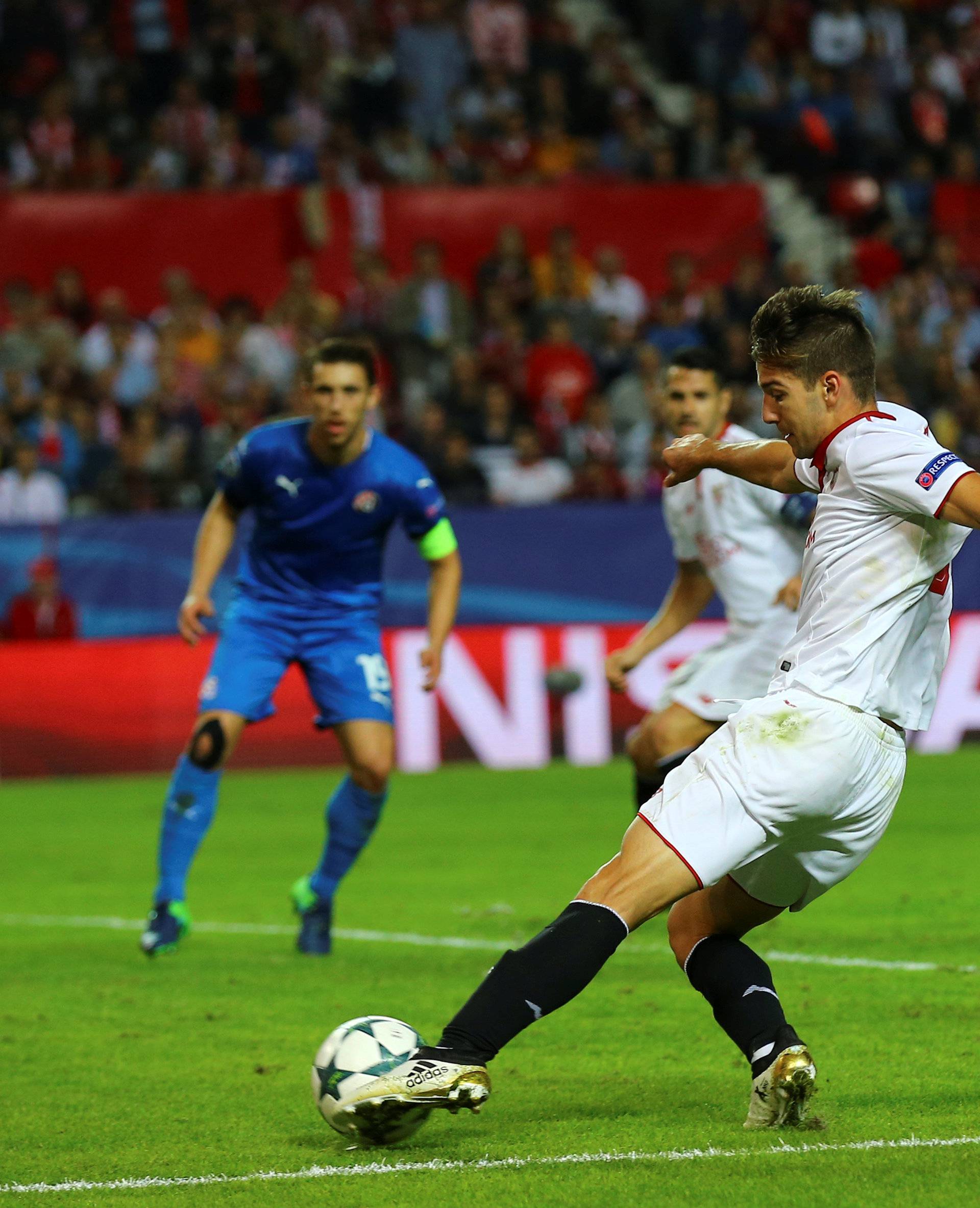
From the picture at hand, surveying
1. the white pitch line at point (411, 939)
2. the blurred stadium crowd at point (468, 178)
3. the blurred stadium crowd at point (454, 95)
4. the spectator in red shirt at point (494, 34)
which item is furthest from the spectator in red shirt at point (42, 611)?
the spectator in red shirt at point (494, 34)

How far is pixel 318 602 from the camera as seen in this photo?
7.97 m

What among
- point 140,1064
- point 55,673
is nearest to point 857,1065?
point 140,1064

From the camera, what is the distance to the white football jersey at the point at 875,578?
4.38 m

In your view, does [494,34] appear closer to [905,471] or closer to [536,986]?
[905,471]

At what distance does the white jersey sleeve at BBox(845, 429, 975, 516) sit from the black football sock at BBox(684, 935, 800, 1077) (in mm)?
1210

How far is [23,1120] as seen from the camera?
508 cm

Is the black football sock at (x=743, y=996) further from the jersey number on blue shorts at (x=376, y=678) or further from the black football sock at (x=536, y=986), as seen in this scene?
the jersey number on blue shorts at (x=376, y=678)

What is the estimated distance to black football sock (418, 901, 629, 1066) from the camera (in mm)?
4344

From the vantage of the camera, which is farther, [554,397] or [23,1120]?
[554,397]

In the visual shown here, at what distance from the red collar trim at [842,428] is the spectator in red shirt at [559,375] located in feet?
45.1

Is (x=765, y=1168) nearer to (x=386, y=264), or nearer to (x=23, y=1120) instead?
(x=23, y=1120)

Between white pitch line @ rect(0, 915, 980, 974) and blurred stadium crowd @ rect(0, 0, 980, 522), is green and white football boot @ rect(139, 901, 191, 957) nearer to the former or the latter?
white pitch line @ rect(0, 915, 980, 974)

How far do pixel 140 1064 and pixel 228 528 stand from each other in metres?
2.85

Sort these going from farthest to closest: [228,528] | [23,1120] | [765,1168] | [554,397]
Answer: [554,397], [228,528], [23,1120], [765,1168]
